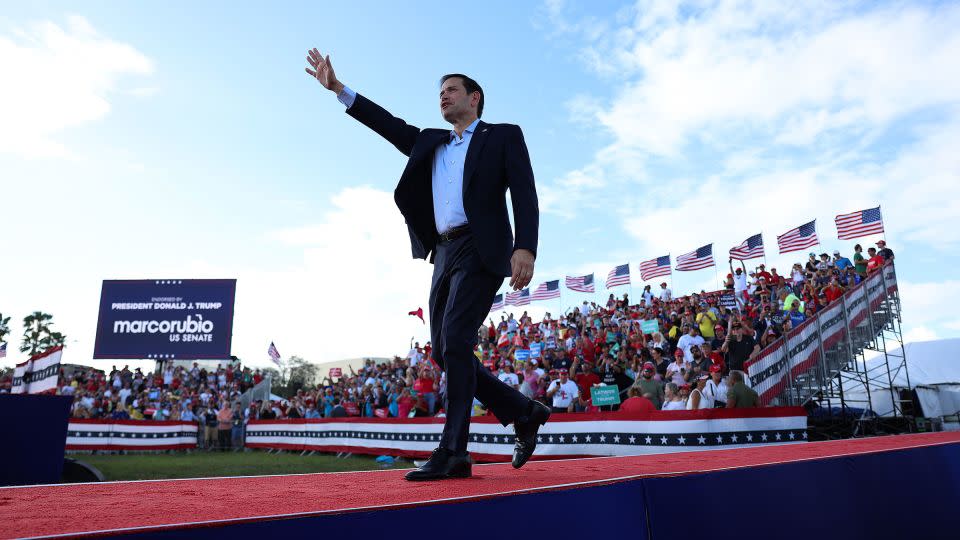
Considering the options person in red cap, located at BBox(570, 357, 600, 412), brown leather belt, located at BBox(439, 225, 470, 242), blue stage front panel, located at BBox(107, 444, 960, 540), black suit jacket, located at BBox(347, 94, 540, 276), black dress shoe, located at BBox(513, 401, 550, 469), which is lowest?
blue stage front panel, located at BBox(107, 444, 960, 540)

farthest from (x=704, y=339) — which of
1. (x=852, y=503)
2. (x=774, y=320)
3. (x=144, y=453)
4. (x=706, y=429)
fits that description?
(x=144, y=453)

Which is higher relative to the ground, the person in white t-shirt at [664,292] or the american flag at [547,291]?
the american flag at [547,291]

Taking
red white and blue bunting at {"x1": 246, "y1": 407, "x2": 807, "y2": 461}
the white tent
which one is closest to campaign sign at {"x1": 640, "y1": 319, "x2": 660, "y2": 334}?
the white tent

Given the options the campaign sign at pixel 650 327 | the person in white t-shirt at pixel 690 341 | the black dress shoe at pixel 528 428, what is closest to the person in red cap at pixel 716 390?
the person in white t-shirt at pixel 690 341

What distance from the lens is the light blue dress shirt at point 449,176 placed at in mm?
3230

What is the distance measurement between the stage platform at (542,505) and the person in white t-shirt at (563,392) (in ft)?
27.2

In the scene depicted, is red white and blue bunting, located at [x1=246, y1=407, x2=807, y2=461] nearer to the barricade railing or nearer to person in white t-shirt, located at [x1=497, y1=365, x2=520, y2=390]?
person in white t-shirt, located at [x1=497, y1=365, x2=520, y2=390]

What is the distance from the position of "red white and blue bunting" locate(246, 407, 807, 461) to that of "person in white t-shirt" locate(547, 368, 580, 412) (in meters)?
0.87

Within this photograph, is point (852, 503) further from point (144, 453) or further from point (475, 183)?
point (144, 453)

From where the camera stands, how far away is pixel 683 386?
10.2m

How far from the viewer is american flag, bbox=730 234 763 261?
2248 centimetres

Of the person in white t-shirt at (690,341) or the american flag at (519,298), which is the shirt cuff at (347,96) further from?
the american flag at (519,298)

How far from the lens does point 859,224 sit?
62.5ft

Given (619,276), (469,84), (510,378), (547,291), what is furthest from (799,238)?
(469,84)
